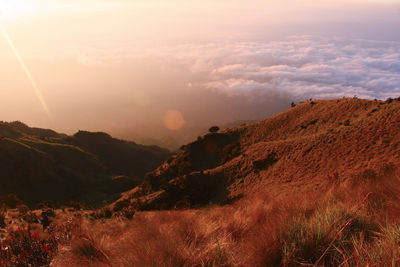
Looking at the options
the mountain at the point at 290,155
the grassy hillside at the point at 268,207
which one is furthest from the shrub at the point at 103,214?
the mountain at the point at 290,155

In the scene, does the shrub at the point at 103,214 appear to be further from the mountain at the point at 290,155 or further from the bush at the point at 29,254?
the mountain at the point at 290,155

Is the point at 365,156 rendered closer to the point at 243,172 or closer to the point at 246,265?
the point at 243,172

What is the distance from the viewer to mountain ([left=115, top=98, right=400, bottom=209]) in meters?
24.0

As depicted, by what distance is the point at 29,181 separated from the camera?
204 feet

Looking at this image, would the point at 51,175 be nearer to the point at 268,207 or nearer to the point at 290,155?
the point at 290,155

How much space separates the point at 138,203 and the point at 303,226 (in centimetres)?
4073

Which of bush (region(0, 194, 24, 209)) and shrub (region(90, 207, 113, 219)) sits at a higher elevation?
shrub (region(90, 207, 113, 219))

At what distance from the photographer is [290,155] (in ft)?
109

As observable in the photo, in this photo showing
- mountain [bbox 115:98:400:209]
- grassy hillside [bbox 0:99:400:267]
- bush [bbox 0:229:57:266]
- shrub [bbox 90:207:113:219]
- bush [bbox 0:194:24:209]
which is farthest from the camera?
bush [bbox 0:194:24:209]

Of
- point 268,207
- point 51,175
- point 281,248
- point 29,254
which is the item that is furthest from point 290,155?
point 51,175

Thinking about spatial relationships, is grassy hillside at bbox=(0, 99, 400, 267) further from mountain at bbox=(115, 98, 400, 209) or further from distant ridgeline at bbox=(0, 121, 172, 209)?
distant ridgeline at bbox=(0, 121, 172, 209)

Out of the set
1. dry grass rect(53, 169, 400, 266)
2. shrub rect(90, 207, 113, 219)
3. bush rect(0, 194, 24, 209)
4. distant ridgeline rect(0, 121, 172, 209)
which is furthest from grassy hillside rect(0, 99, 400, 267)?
distant ridgeline rect(0, 121, 172, 209)

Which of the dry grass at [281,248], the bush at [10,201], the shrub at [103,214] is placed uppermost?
the dry grass at [281,248]

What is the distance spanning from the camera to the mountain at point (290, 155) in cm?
2395
